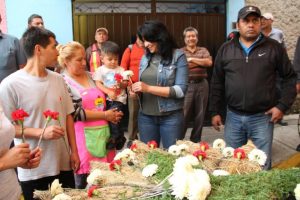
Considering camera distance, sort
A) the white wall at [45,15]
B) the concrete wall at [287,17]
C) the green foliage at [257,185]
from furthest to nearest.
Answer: the concrete wall at [287,17] < the white wall at [45,15] < the green foliage at [257,185]

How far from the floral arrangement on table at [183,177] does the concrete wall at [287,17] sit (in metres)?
5.45

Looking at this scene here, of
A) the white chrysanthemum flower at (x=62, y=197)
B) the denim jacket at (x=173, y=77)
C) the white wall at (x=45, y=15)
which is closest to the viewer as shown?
the white chrysanthemum flower at (x=62, y=197)

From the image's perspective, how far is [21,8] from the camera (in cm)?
659

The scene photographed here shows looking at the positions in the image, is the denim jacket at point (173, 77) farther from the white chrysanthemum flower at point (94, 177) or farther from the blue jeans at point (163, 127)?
the white chrysanthemum flower at point (94, 177)

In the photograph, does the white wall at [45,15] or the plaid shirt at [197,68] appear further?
the white wall at [45,15]

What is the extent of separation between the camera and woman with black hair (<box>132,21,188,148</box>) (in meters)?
3.86

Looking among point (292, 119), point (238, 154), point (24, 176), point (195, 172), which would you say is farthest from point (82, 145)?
point (292, 119)

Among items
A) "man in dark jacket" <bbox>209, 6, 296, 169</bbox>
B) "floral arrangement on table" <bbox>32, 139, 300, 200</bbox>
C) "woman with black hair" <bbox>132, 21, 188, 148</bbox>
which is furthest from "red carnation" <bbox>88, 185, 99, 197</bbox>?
"man in dark jacket" <bbox>209, 6, 296, 169</bbox>

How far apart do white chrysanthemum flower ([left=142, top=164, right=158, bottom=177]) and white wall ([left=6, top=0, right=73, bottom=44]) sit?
4904 millimetres

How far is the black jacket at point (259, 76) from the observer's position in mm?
3750

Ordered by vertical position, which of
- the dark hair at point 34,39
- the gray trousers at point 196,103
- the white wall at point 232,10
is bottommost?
the gray trousers at point 196,103

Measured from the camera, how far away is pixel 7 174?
243 centimetres

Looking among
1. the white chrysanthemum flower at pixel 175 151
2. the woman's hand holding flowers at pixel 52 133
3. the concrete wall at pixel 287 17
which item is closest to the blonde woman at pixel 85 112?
the woman's hand holding flowers at pixel 52 133

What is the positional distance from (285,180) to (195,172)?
1.79 ft
